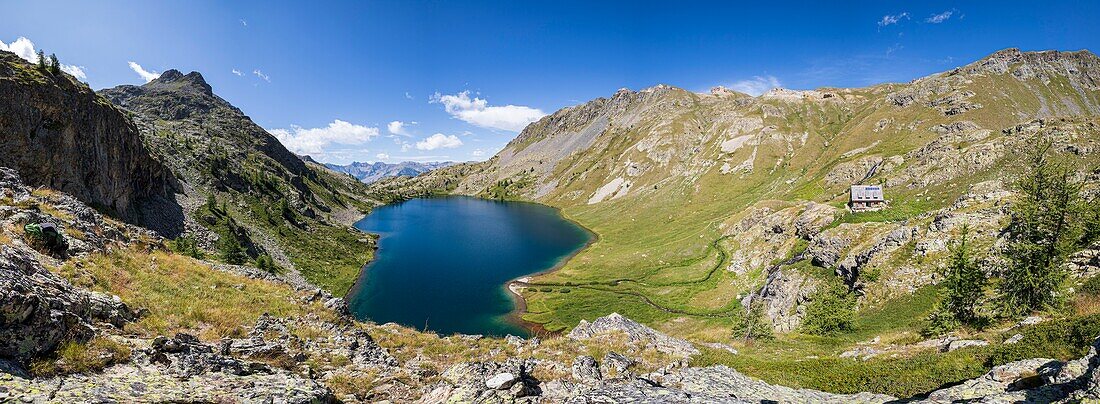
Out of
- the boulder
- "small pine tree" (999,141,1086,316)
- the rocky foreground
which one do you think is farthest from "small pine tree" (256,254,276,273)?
"small pine tree" (999,141,1086,316)

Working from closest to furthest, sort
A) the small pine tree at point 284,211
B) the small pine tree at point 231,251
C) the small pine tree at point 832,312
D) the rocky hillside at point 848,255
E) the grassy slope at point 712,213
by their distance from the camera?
1. the rocky hillside at point 848,255
2. the small pine tree at point 832,312
3. the small pine tree at point 231,251
4. the grassy slope at point 712,213
5. the small pine tree at point 284,211

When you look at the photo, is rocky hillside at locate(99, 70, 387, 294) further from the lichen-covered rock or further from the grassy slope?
the lichen-covered rock

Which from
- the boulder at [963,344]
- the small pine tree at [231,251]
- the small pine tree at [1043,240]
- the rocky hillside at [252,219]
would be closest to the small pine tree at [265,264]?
the rocky hillside at [252,219]

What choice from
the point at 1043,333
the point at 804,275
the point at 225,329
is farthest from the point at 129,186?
the point at 804,275

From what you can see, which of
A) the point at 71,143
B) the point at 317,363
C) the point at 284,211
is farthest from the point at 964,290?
the point at 284,211

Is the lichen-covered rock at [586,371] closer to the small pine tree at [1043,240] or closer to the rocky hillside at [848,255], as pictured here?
the rocky hillside at [848,255]

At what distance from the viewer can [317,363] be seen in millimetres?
18469

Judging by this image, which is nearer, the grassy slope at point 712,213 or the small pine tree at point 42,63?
the small pine tree at point 42,63

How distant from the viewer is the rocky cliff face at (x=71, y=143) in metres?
49.1

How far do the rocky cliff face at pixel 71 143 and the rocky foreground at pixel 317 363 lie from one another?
38561mm

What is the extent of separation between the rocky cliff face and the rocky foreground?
38.6m

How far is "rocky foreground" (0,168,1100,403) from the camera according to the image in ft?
34.7

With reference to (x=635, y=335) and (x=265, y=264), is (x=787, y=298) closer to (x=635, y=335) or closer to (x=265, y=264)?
(x=635, y=335)

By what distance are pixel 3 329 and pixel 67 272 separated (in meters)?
9.83
